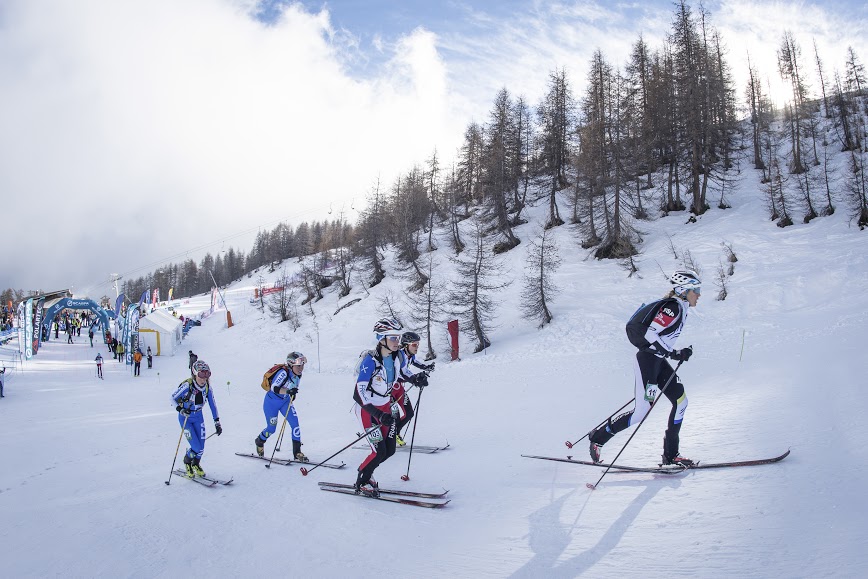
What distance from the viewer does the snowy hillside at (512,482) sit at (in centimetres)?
412

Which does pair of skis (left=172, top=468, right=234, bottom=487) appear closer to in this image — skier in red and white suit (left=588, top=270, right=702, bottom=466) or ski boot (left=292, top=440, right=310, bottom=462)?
ski boot (left=292, top=440, right=310, bottom=462)

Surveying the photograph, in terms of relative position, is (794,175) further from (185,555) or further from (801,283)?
(185,555)

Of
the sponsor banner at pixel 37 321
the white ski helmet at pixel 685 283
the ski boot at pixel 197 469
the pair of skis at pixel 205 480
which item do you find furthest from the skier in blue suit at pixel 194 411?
the sponsor banner at pixel 37 321

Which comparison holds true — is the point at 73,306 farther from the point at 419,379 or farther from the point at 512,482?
the point at 512,482

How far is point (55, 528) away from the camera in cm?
670

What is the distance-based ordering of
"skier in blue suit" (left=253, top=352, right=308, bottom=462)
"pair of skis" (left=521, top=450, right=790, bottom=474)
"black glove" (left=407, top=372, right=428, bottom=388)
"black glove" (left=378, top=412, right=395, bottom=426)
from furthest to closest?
"skier in blue suit" (left=253, top=352, right=308, bottom=462) → "black glove" (left=407, top=372, right=428, bottom=388) → "black glove" (left=378, top=412, right=395, bottom=426) → "pair of skis" (left=521, top=450, right=790, bottom=474)

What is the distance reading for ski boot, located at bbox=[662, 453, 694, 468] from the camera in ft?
18.1

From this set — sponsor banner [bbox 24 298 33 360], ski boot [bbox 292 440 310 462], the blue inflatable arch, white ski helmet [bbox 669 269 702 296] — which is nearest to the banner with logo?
the blue inflatable arch

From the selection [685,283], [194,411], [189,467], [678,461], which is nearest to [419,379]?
[678,461]

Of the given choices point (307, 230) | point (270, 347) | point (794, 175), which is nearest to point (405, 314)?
point (270, 347)

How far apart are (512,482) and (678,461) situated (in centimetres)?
Answer: 214

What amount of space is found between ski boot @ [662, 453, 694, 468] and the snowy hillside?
17 centimetres

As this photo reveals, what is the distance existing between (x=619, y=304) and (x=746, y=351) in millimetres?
9554

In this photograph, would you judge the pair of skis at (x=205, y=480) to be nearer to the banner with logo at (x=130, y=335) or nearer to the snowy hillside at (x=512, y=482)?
the snowy hillside at (x=512, y=482)
